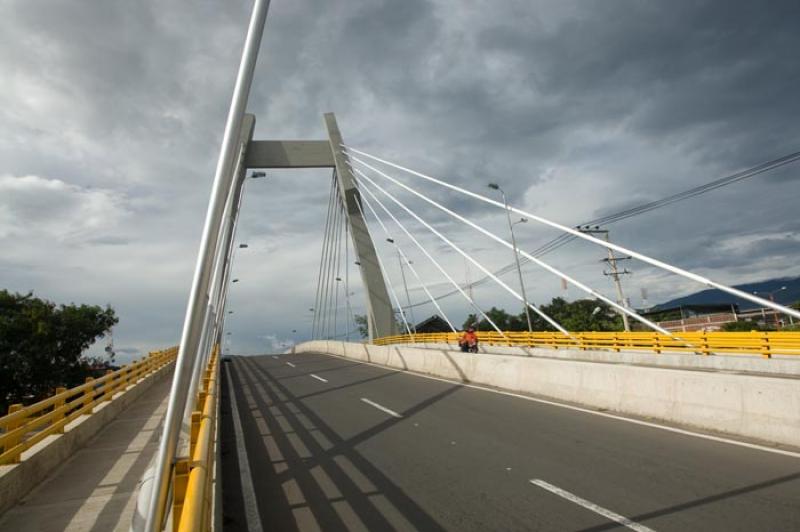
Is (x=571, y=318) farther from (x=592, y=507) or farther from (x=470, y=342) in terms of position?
(x=592, y=507)

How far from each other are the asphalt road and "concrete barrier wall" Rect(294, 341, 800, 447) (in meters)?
0.73

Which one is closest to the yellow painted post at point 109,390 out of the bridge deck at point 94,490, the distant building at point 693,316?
the bridge deck at point 94,490

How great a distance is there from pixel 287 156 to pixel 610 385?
28025 mm

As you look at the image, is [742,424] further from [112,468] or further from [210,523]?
[112,468]

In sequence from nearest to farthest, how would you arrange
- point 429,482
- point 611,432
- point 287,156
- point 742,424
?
point 429,482 < point 742,424 < point 611,432 < point 287,156

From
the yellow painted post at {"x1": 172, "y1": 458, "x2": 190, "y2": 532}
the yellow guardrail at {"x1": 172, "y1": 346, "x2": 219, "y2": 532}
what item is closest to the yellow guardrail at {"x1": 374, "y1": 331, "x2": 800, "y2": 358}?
the yellow guardrail at {"x1": 172, "y1": 346, "x2": 219, "y2": 532}

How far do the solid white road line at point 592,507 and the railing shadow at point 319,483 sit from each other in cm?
154

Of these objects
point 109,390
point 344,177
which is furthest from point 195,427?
point 344,177

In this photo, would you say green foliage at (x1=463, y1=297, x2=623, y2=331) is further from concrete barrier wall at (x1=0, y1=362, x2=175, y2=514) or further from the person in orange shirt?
concrete barrier wall at (x1=0, y1=362, x2=175, y2=514)

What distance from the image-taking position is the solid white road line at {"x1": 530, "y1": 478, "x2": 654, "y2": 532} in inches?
176

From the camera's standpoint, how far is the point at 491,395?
12.6 meters

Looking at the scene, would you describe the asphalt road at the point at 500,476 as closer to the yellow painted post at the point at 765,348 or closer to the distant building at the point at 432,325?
the yellow painted post at the point at 765,348

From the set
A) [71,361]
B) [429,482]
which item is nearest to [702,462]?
[429,482]

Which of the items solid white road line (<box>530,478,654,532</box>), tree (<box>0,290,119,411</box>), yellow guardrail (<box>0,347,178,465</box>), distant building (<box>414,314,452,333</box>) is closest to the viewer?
solid white road line (<box>530,478,654,532</box>)
